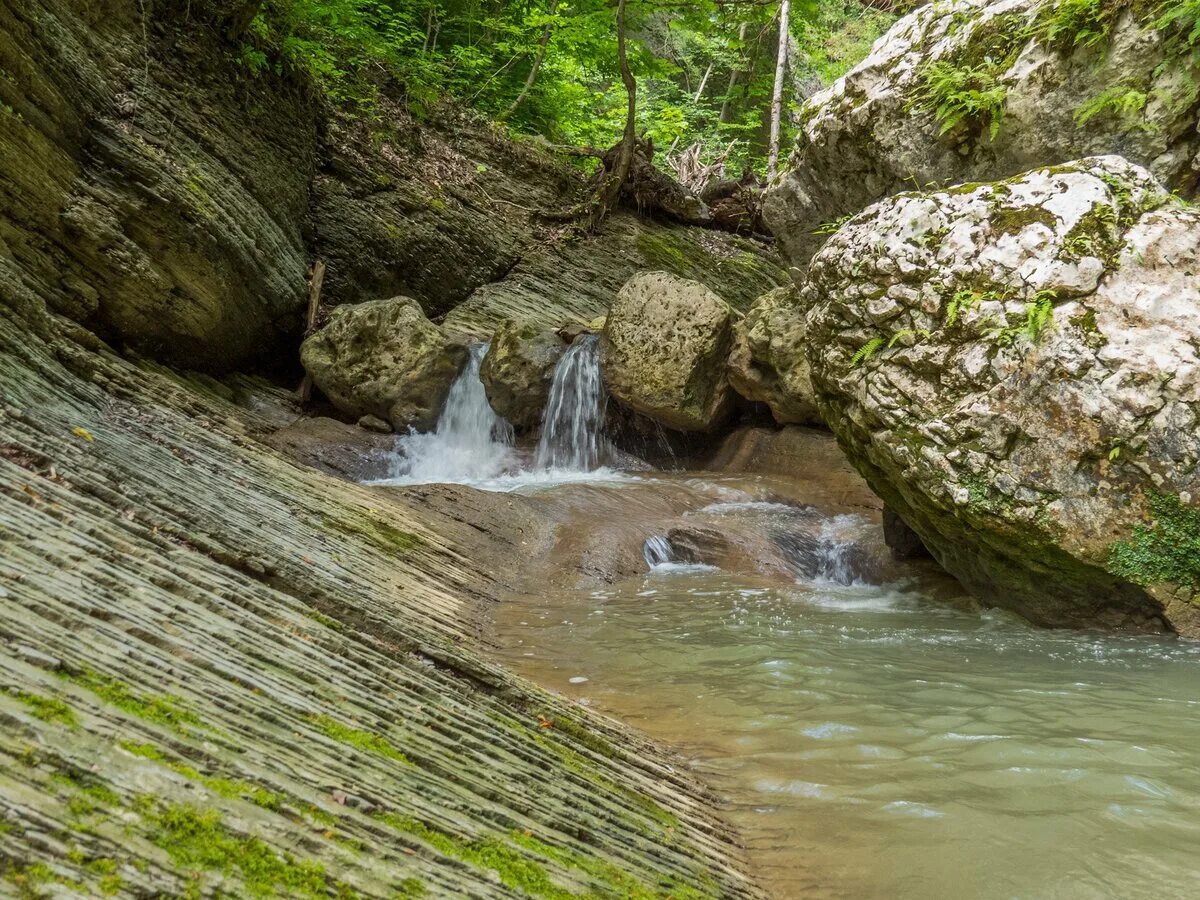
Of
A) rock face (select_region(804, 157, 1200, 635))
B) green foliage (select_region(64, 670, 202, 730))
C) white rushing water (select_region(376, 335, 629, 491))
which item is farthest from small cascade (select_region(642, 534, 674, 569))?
green foliage (select_region(64, 670, 202, 730))

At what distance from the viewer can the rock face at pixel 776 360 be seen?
11844 mm

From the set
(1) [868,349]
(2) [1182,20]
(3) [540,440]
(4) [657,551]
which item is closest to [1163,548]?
(1) [868,349]

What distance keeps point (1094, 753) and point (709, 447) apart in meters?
9.84

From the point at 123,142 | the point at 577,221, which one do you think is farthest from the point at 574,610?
the point at 577,221

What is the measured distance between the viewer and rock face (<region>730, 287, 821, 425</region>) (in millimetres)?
11844

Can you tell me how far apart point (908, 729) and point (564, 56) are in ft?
64.8

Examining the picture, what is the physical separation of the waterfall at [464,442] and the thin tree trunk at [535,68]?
26.5 feet

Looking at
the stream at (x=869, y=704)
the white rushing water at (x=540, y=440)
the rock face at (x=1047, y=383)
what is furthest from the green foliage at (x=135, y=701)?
the white rushing water at (x=540, y=440)

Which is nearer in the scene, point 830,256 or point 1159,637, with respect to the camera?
point 1159,637

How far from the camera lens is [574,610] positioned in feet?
24.4

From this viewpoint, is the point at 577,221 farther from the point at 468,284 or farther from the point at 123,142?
the point at 123,142

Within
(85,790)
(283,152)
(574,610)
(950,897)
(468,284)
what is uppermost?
(283,152)

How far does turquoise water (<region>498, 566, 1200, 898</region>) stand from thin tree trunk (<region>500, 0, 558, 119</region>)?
15.0 m

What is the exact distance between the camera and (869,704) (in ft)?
15.8
